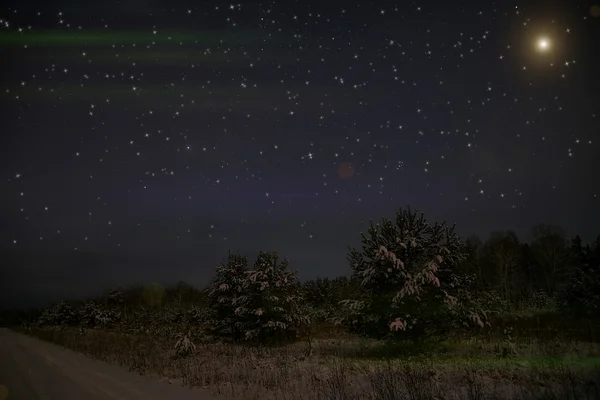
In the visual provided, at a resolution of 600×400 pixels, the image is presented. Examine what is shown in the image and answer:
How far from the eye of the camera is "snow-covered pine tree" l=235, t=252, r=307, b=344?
21.4 meters

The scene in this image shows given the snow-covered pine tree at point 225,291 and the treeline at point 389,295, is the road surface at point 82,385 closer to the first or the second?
the treeline at point 389,295

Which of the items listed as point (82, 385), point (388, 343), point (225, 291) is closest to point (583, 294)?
point (388, 343)

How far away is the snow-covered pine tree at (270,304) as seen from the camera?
2141 centimetres

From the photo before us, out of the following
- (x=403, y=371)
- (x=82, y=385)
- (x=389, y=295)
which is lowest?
(x=82, y=385)

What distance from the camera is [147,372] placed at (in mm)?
13102

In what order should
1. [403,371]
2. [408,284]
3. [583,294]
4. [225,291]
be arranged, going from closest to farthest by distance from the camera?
[403,371] < [408,284] < [225,291] < [583,294]

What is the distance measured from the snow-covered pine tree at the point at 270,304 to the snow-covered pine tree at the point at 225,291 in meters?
2.32

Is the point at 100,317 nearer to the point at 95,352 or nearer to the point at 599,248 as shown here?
the point at 95,352

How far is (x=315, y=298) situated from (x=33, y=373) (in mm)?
44406

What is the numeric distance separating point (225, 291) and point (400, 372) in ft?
60.8

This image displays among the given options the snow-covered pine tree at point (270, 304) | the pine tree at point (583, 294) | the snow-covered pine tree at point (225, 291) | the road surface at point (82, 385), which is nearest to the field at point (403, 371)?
the road surface at point (82, 385)

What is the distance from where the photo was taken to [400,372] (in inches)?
372

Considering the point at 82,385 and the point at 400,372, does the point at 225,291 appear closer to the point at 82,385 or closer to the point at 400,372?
the point at 82,385

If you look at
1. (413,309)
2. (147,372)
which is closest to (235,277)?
(147,372)
